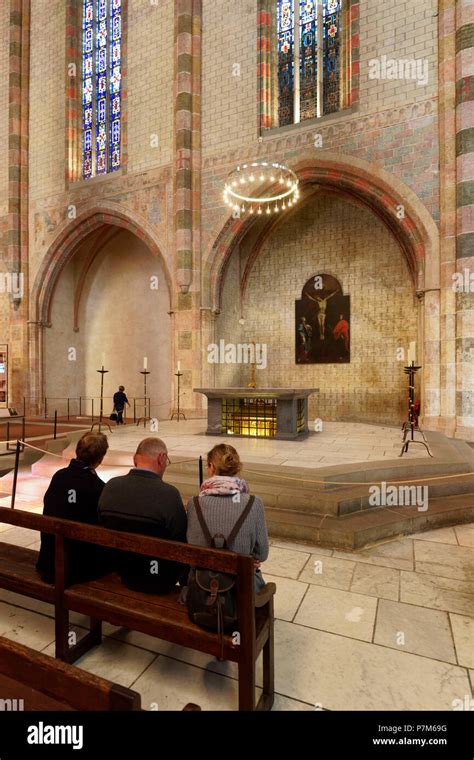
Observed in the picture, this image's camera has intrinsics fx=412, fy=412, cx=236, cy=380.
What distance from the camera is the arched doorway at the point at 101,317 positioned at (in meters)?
14.2

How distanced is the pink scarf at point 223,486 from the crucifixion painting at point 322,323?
36.7 feet

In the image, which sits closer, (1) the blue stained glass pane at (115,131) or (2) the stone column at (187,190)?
(2) the stone column at (187,190)

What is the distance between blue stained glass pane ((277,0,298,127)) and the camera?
35.9ft

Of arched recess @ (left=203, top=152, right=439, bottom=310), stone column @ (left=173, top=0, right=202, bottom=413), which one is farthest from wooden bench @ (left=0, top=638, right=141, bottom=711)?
stone column @ (left=173, top=0, right=202, bottom=413)

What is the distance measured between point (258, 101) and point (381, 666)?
40.5 feet

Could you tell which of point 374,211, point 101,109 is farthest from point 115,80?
point 374,211

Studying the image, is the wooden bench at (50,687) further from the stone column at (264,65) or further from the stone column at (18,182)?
the stone column at (18,182)

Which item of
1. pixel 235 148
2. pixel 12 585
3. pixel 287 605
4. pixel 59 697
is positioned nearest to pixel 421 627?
pixel 287 605

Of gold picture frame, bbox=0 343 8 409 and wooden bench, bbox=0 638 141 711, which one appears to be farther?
gold picture frame, bbox=0 343 8 409

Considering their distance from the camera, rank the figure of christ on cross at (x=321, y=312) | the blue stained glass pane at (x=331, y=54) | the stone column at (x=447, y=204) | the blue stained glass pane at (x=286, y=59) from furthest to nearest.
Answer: the figure of christ on cross at (x=321, y=312), the blue stained glass pane at (x=286, y=59), the blue stained glass pane at (x=331, y=54), the stone column at (x=447, y=204)

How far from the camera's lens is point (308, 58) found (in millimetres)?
10820

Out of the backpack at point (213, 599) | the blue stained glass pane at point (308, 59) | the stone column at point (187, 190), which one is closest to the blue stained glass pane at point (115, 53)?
the stone column at point (187, 190)

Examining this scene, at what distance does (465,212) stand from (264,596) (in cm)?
920

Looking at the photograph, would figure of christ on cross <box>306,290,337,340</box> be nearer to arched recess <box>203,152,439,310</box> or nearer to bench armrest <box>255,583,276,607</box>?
arched recess <box>203,152,439,310</box>
